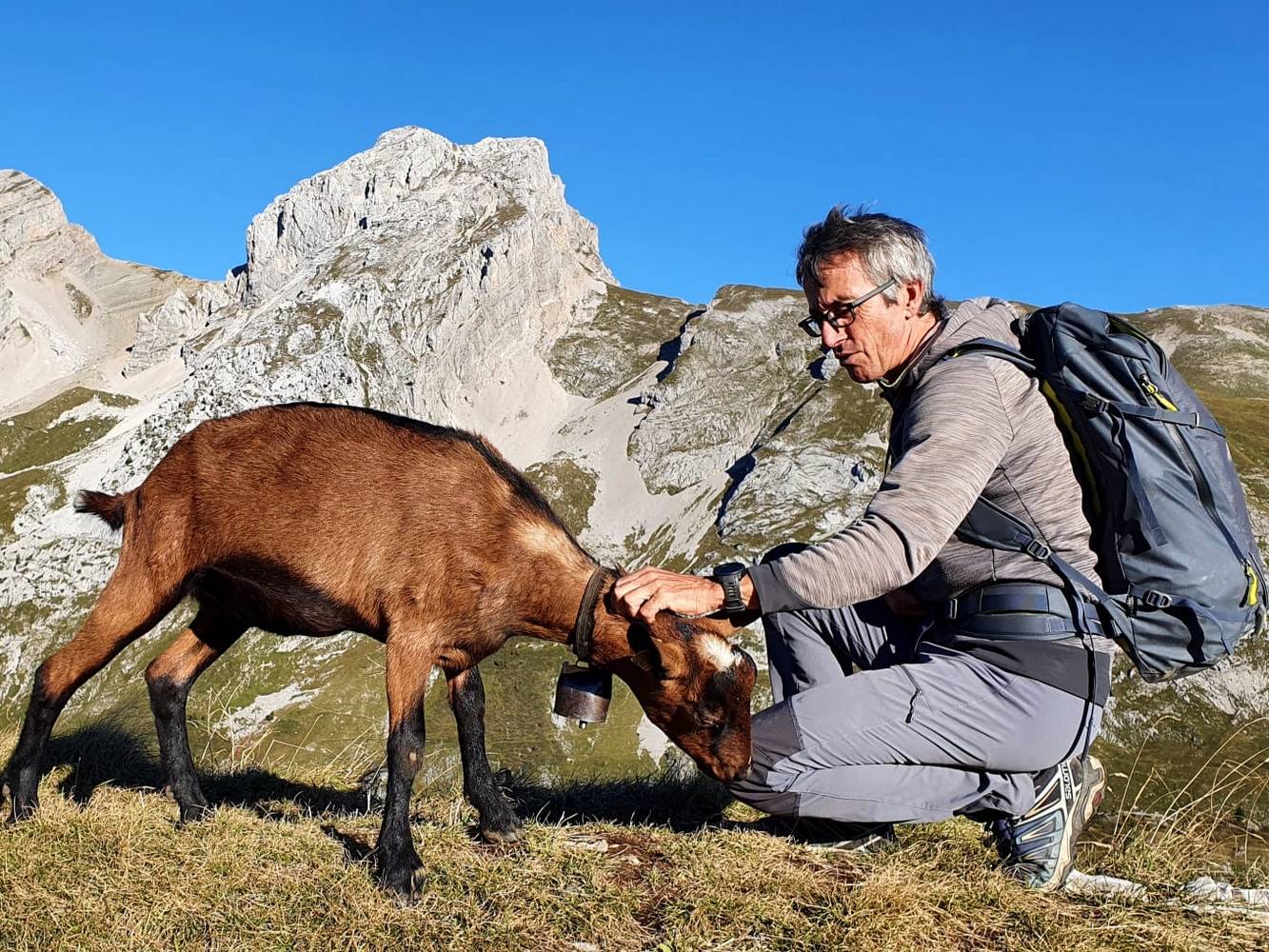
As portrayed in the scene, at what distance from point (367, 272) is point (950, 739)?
18483 centimetres

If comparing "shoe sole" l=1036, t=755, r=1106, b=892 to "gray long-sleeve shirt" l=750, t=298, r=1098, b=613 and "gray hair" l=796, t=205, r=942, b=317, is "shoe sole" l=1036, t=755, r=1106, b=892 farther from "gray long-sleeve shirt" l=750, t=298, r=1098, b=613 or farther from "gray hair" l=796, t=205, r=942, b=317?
"gray hair" l=796, t=205, r=942, b=317

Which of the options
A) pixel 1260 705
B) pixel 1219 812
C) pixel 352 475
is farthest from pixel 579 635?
pixel 1260 705

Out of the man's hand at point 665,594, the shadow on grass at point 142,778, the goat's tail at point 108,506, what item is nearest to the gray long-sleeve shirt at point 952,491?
the man's hand at point 665,594

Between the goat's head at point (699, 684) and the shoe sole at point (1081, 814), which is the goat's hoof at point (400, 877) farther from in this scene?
the shoe sole at point (1081, 814)

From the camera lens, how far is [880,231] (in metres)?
5.48

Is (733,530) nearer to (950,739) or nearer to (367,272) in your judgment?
(367,272)

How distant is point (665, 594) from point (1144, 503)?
254cm

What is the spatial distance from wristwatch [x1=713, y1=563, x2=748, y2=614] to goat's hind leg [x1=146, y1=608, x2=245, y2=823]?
14.4 ft

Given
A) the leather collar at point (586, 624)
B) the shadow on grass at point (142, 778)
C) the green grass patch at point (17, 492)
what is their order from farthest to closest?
1. the green grass patch at point (17, 492)
2. the shadow on grass at point (142, 778)
3. the leather collar at point (586, 624)

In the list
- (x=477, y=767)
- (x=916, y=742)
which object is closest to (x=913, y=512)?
(x=916, y=742)

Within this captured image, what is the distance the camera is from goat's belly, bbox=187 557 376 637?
650 cm

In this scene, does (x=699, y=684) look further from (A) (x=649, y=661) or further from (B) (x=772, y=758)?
(B) (x=772, y=758)

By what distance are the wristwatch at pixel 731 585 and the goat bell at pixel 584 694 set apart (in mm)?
1062

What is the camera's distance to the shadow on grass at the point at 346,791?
723cm
